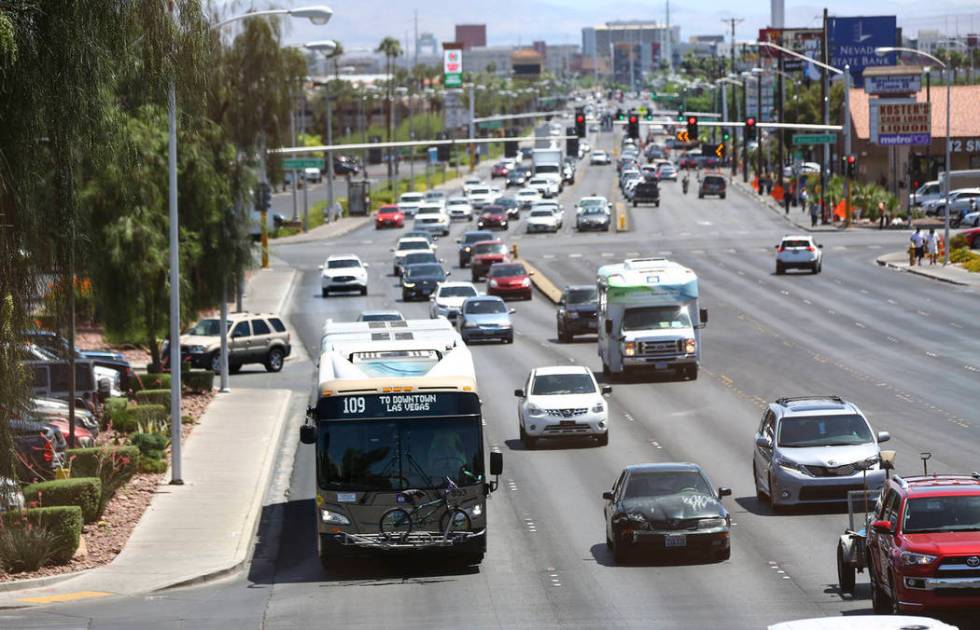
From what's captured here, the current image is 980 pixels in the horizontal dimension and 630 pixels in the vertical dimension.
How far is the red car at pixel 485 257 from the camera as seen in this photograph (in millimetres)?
75938

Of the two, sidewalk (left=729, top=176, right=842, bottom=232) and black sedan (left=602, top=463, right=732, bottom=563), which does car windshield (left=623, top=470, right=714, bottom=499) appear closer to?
black sedan (left=602, top=463, right=732, bottom=563)

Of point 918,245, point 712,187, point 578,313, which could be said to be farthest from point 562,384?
point 712,187

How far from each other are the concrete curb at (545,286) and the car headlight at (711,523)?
43.6m

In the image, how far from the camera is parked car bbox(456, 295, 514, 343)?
186 ft

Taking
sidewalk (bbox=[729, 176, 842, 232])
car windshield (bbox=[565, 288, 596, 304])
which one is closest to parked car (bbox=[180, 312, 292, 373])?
car windshield (bbox=[565, 288, 596, 304])

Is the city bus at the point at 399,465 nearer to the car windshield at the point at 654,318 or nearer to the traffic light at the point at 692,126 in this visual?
the car windshield at the point at 654,318

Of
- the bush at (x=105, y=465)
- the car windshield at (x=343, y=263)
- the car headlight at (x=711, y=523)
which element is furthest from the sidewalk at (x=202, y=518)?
the car windshield at (x=343, y=263)

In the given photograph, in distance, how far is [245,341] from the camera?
54.6m

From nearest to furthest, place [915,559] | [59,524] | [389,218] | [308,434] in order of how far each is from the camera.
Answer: [915,559], [308,434], [59,524], [389,218]

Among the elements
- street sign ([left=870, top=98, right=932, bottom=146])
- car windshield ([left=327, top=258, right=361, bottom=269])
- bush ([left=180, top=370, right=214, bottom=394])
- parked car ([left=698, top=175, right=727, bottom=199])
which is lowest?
bush ([left=180, top=370, right=214, bottom=394])

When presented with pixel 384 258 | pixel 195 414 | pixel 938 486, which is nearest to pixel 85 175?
pixel 195 414

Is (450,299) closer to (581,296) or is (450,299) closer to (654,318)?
(581,296)

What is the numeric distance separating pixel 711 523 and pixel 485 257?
168 feet

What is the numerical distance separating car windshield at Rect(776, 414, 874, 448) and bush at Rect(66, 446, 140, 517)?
481 inches
